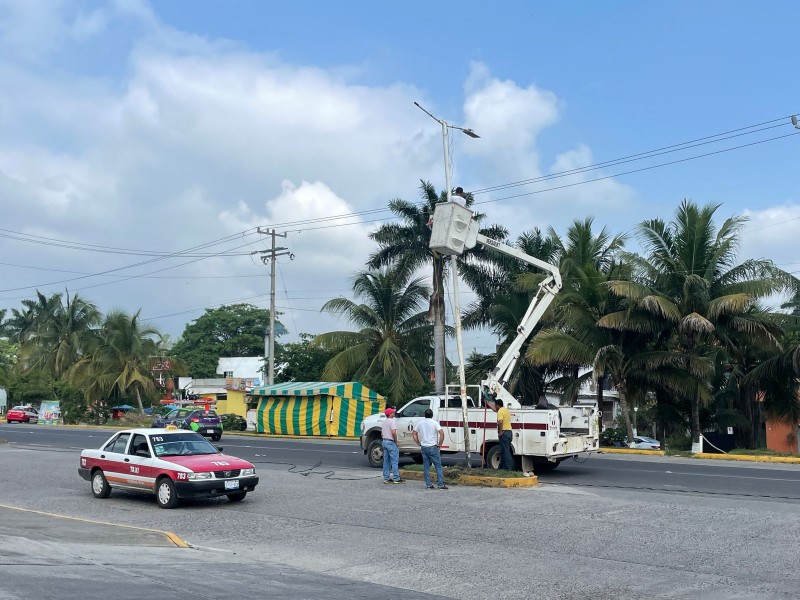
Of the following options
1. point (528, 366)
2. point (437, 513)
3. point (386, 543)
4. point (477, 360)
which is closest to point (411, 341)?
point (477, 360)

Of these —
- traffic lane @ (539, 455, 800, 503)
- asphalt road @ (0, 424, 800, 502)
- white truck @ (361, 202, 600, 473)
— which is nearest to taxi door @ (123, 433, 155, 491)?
asphalt road @ (0, 424, 800, 502)

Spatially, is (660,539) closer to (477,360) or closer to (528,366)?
(528,366)

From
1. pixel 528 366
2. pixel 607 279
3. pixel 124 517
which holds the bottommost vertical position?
pixel 124 517

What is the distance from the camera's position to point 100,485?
690 inches

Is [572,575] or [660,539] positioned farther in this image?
[660,539]

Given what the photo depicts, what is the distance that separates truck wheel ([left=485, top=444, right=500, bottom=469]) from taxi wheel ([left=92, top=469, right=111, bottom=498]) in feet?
28.5

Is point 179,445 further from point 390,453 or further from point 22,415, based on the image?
point 22,415

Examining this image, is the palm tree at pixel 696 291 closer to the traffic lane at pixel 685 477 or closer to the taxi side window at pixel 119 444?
the traffic lane at pixel 685 477

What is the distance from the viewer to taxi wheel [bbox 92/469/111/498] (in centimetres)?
1742

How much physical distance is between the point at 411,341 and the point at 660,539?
31503mm

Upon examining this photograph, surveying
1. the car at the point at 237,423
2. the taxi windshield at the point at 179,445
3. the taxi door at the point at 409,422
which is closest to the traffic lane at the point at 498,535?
the taxi windshield at the point at 179,445

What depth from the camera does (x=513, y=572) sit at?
10070mm

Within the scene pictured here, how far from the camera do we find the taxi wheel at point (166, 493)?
15734 millimetres

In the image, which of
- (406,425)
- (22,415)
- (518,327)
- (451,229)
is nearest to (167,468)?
(451,229)
